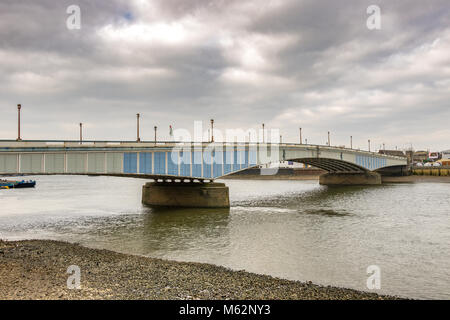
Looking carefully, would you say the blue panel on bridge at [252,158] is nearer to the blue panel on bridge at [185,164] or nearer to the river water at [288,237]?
the river water at [288,237]

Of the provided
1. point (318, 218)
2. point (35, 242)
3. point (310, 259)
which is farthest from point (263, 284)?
point (318, 218)

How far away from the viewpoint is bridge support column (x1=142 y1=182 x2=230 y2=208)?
37125 millimetres

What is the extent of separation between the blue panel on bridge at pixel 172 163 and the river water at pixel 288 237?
4.18 m

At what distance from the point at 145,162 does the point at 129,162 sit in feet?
5.64

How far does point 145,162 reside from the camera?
33875 mm

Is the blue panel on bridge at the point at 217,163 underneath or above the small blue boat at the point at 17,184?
above

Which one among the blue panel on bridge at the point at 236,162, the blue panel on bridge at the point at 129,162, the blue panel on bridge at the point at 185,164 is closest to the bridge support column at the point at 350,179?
the blue panel on bridge at the point at 236,162

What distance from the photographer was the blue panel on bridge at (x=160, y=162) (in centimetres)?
3461

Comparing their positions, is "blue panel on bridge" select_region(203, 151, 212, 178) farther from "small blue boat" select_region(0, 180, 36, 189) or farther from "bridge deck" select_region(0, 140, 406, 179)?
"small blue boat" select_region(0, 180, 36, 189)

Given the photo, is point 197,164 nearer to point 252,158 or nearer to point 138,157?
point 138,157

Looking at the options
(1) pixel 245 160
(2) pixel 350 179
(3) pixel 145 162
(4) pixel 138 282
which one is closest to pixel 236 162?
(1) pixel 245 160

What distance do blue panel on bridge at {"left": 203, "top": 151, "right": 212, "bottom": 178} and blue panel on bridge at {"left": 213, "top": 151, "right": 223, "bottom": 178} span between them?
0.75 meters
